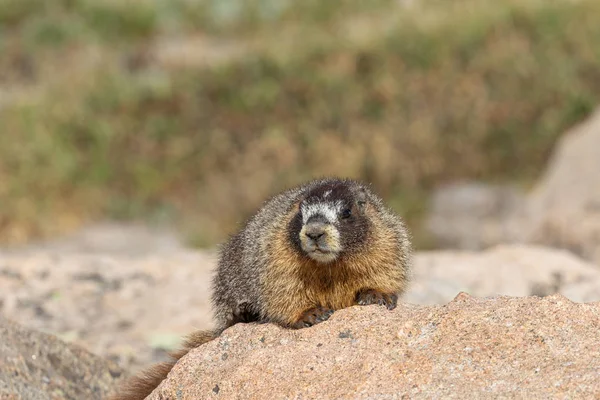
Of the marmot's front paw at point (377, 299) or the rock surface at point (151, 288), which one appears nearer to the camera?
the marmot's front paw at point (377, 299)

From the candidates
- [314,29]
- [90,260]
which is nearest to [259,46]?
[314,29]

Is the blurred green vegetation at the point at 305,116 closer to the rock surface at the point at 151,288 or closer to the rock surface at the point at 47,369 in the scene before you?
the rock surface at the point at 151,288

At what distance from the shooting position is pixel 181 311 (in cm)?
863

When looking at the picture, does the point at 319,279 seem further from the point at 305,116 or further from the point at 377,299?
the point at 305,116

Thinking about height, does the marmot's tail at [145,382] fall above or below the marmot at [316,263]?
below

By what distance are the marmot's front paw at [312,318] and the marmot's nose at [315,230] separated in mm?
407

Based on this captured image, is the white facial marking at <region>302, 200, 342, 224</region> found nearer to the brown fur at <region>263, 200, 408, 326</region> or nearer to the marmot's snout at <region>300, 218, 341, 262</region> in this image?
the marmot's snout at <region>300, 218, 341, 262</region>

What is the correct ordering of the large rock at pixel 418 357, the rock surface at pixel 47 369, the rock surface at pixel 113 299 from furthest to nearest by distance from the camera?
the rock surface at pixel 113 299
the rock surface at pixel 47 369
the large rock at pixel 418 357

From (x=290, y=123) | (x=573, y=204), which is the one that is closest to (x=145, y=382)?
(x=573, y=204)

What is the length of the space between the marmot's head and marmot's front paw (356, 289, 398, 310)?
246 mm

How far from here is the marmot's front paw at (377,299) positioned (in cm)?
488

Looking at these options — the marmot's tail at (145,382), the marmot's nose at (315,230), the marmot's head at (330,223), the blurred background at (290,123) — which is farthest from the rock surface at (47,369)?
the blurred background at (290,123)

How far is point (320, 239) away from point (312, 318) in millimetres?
425

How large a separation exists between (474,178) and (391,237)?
1060 centimetres
